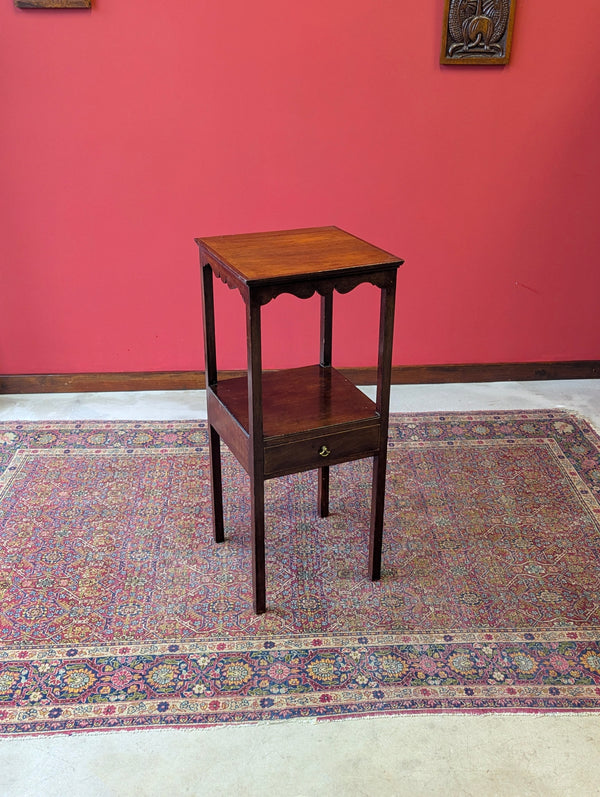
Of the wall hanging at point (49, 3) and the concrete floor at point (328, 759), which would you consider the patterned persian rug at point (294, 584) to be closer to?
the concrete floor at point (328, 759)

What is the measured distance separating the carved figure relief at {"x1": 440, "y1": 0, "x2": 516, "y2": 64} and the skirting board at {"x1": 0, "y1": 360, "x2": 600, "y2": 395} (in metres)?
1.49

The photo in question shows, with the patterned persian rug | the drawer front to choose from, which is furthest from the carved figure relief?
the drawer front

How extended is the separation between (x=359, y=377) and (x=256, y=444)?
75.8 inches

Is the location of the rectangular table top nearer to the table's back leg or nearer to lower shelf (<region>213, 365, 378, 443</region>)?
lower shelf (<region>213, 365, 378, 443</region>)

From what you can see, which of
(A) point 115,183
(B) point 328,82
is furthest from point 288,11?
(A) point 115,183

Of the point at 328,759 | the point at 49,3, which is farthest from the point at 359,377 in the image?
the point at 328,759

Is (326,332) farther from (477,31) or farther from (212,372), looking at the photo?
(477,31)

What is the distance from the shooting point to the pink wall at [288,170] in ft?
11.3

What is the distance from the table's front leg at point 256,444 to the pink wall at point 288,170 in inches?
68.2

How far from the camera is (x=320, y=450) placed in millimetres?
2322

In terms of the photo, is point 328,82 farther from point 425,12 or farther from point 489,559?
point 489,559

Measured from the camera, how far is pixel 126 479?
3.20 m

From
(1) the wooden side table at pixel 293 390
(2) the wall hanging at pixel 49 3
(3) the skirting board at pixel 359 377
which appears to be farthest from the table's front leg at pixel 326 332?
(2) the wall hanging at pixel 49 3

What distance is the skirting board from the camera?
3955 mm
